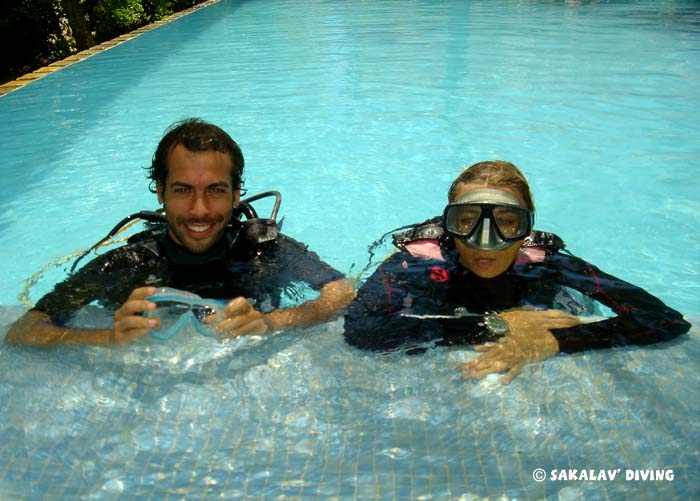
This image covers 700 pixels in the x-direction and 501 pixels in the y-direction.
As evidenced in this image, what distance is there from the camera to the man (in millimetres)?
2607

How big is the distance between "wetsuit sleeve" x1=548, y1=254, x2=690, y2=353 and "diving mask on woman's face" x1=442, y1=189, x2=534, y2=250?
41 cm

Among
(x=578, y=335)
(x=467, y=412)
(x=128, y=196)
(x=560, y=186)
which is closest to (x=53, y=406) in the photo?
(x=467, y=412)

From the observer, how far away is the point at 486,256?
8.82ft

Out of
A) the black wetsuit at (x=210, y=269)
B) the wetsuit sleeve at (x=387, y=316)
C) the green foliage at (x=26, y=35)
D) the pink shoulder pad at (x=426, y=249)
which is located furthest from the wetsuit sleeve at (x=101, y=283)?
the green foliage at (x=26, y=35)

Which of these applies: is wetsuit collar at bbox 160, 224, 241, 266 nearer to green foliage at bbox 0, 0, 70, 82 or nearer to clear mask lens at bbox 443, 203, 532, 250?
clear mask lens at bbox 443, 203, 532, 250

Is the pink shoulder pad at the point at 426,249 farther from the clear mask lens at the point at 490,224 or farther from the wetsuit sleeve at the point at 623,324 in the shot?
the wetsuit sleeve at the point at 623,324

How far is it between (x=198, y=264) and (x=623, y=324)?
1728mm

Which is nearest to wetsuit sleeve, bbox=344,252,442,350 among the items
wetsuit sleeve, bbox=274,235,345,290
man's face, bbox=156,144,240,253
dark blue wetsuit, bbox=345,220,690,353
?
dark blue wetsuit, bbox=345,220,690,353

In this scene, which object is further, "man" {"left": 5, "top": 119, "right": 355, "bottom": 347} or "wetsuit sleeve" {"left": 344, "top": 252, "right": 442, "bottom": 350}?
"wetsuit sleeve" {"left": 344, "top": 252, "right": 442, "bottom": 350}

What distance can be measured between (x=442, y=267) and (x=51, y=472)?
1723 mm

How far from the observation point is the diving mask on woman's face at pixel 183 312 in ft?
7.22

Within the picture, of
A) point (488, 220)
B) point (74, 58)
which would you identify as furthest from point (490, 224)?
point (74, 58)

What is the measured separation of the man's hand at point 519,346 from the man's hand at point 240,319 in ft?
2.63

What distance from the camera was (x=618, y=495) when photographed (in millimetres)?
1990
